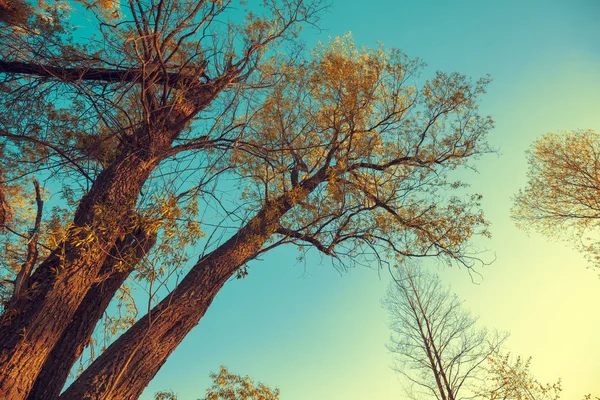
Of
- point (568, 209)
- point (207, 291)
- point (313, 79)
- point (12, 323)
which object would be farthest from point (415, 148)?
point (568, 209)

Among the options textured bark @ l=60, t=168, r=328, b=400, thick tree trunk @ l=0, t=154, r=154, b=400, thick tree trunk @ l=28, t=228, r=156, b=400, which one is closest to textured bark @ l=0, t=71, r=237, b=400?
thick tree trunk @ l=0, t=154, r=154, b=400

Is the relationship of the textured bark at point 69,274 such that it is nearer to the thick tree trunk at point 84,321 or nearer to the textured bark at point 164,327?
the thick tree trunk at point 84,321

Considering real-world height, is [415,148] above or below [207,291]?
above

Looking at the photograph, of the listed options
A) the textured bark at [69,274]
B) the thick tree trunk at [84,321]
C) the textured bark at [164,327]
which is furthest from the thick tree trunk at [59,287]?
the textured bark at [164,327]

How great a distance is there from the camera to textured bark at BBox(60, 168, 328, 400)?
2.18 metres

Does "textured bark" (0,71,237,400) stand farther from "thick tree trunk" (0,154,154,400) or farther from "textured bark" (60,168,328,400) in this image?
"textured bark" (60,168,328,400)

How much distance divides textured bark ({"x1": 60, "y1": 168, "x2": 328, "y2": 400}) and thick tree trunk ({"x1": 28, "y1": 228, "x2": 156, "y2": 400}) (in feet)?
0.90

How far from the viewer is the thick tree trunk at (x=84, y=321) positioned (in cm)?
230

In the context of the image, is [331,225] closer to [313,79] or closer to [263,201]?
[263,201]

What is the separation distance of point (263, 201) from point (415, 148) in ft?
9.40

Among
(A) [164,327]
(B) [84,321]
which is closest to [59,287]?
(B) [84,321]

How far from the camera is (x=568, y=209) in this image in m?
10.2

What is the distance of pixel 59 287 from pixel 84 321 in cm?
57

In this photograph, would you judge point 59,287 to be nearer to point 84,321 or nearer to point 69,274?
point 69,274
